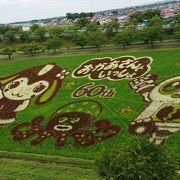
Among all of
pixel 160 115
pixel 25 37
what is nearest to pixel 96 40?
pixel 25 37

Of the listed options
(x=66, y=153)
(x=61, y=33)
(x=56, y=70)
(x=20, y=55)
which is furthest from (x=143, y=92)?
(x=61, y=33)

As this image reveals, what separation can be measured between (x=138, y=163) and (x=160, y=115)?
22327 millimetres

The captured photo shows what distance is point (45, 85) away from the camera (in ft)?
214

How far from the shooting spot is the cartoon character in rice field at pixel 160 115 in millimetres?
45781

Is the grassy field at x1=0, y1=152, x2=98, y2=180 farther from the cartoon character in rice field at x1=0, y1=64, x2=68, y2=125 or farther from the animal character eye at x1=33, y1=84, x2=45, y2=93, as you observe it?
the animal character eye at x1=33, y1=84, x2=45, y2=93

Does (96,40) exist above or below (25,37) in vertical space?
above

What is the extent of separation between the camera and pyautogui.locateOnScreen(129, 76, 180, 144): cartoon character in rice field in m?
45.8

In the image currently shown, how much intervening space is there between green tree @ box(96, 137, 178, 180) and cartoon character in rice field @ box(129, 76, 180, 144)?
1473cm

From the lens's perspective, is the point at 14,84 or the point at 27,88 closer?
the point at 27,88

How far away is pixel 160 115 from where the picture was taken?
48.9m

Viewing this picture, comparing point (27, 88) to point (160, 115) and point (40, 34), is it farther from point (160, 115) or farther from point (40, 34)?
point (40, 34)

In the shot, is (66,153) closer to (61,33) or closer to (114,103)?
(114,103)

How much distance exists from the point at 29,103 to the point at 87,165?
22.2 meters

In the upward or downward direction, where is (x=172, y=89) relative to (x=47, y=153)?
upward
